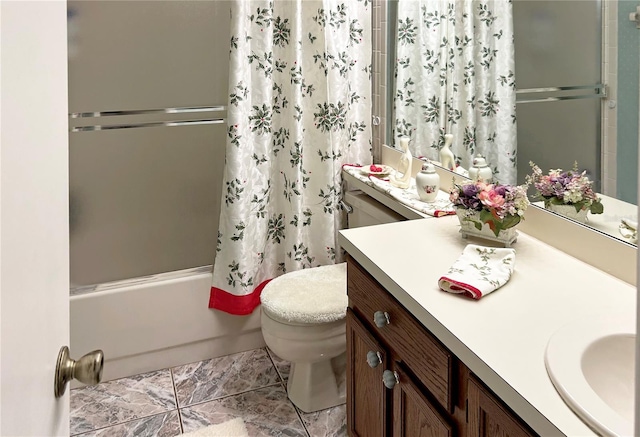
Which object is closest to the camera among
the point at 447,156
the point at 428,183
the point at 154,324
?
the point at 428,183

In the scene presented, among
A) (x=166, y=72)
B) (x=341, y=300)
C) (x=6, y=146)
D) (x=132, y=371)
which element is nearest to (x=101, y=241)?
(x=132, y=371)

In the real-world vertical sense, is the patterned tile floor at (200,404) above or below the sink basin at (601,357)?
below

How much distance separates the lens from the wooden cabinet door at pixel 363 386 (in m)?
1.50

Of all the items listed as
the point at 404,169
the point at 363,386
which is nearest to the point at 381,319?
the point at 363,386

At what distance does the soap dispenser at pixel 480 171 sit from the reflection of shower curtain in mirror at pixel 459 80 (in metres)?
0.02

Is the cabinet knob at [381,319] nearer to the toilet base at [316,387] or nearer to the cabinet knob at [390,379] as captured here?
the cabinet knob at [390,379]

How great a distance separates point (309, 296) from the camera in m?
2.04

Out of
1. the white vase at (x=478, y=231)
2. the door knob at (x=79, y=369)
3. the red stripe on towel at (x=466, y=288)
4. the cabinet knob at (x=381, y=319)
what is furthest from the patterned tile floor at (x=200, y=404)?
the door knob at (x=79, y=369)

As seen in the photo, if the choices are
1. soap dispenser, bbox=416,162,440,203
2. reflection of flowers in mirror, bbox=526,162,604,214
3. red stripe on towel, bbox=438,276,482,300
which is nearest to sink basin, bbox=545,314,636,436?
red stripe on towel, bbox=438,276,482,300

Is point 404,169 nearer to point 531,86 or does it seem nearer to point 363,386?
point 531,86

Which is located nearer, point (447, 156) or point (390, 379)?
point (390, 379)

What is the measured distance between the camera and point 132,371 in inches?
95.9

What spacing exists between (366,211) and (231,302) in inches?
29.2

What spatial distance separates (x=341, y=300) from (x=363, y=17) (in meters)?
1.27
